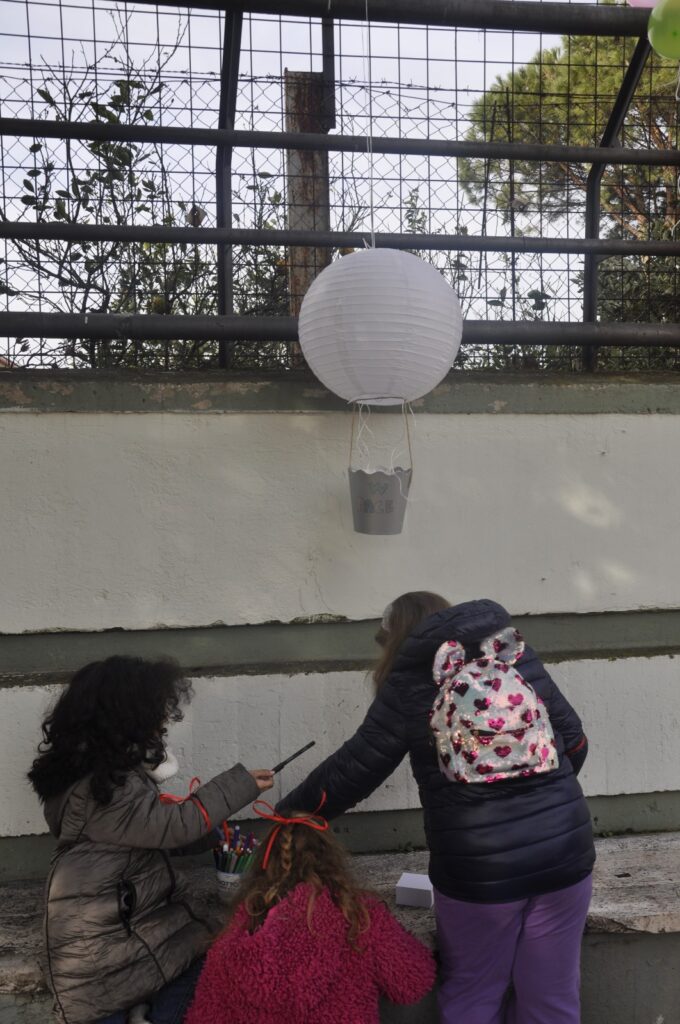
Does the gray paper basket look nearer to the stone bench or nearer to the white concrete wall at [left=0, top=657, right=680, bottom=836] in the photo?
the white concrete wall at [left=0, top=657, right=680, bottom=836]

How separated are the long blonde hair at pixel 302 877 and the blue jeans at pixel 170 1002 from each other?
383 mm

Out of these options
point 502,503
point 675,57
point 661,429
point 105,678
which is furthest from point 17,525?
point 675,57

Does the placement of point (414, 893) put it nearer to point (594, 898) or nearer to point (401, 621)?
point (594, 898)

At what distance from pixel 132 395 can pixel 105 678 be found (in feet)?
3.50

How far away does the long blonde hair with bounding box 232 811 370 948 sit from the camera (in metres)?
2.12

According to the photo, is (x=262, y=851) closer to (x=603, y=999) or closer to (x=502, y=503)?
(x=603, y=999)

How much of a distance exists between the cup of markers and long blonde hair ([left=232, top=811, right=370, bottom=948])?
15.6 inches

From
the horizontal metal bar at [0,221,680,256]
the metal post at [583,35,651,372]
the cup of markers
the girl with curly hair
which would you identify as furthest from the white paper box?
the horizontal metal bar at [0,221,680,256]

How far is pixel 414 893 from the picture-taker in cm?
277

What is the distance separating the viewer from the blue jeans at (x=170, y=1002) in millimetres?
2316

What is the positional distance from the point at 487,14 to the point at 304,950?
3.19 metres

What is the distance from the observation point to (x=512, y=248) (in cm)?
336

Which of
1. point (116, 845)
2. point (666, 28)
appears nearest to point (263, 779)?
point (116, 845)

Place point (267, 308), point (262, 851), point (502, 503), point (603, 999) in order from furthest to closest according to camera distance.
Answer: point (267, 308)
point (502, 503)
point (603, 999)
point (262, 851)
